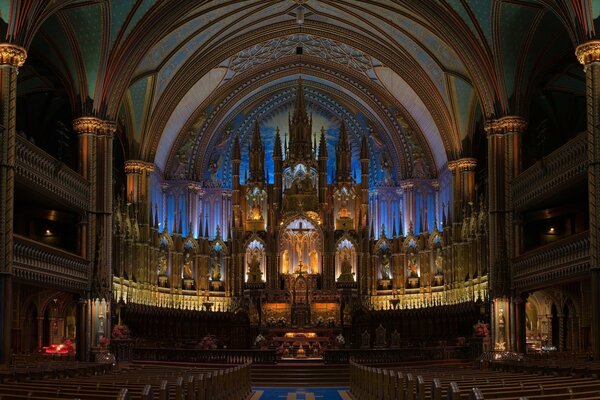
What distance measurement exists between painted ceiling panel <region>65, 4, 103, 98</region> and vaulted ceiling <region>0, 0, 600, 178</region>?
4cm

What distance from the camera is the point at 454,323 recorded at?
36875 mm

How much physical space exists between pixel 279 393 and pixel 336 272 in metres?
18.4

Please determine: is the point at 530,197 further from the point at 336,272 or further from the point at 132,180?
the point at 132,180

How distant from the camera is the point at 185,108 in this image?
135ft

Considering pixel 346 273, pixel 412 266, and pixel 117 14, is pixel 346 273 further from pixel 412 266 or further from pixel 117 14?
pixel 117 14

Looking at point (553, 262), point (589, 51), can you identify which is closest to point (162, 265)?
point (553, 262)

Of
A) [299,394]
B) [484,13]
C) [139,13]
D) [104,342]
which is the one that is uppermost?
[139,13]

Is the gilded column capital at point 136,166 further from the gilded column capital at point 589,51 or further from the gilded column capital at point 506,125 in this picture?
the gilded column capital at point 589,51

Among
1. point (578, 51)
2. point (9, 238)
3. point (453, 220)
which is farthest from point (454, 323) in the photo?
point (9, 238)

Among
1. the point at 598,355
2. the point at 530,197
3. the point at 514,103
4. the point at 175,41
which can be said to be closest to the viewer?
the point at 598,355

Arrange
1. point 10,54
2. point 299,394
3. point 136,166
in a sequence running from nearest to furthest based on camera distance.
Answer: point 299,394, point 10,54, point 136,166

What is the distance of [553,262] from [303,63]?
792 inches

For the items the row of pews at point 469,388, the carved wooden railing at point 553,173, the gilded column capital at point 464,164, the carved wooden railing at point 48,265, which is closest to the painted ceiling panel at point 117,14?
the carved wooden railing at point 48,265

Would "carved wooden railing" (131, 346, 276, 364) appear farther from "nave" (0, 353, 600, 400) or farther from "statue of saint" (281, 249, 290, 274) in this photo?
"statue of saint" (281, 249, 290, 274)
